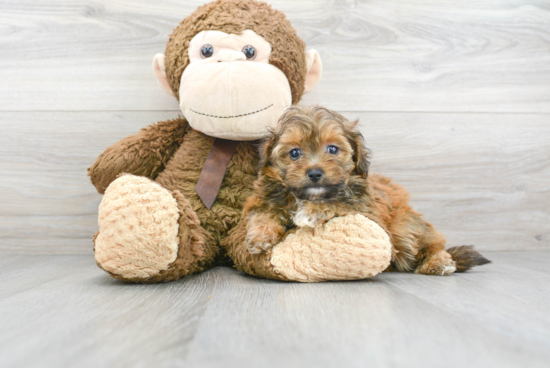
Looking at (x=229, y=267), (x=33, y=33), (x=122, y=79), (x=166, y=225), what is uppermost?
(x=33, y=33)

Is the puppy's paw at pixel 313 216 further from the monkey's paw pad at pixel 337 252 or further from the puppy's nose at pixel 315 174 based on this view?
the puppy's nose at pixel 315 174

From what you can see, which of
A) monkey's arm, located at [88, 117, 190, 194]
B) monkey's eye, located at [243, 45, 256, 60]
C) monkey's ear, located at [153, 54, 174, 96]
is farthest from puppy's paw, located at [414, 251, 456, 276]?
monkey's ear, located at [153, 54, 174, 96]

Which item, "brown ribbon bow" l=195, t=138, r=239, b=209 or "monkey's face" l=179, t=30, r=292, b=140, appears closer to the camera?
"monkey's face" l=179, t=30, r=292, b=140

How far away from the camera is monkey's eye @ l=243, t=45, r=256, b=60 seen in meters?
1.77

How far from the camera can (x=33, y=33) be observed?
228cm

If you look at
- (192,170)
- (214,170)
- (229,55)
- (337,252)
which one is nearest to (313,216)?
(337,252)

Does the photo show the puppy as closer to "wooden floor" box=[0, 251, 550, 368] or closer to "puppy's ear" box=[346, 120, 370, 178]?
"puppy's ear" box=[346, 120, 370, 178]

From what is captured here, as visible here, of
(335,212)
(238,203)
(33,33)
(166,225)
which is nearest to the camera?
(166,225)

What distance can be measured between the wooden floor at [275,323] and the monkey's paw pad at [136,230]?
8cm

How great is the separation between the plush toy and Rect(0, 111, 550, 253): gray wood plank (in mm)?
503

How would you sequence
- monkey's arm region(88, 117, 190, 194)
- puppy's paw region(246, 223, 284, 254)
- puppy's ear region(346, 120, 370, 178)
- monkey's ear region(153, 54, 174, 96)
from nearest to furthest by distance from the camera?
puppy's paw region(246, 223, 284, 254) → puppy's ear region(346, 120, 370, 178) → monkey's arm region(88, 117, 190, 194) → monkey's ear region(153, 54, 174, 96)

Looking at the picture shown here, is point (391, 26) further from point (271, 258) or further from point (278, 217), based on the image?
point (271, 258)

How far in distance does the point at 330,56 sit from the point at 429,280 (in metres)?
1.35

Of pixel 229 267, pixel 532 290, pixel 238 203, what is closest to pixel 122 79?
pixel 238 203
